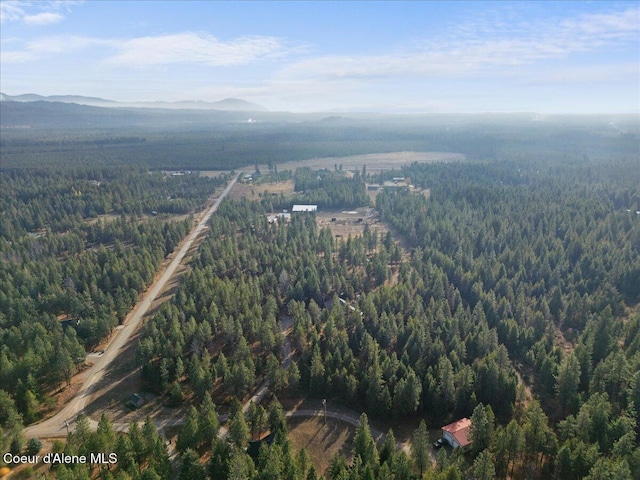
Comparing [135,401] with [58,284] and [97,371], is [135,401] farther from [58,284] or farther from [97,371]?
[58,284]

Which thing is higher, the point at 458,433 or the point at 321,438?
the point at 458,433

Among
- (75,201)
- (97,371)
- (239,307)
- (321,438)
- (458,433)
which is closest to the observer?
(458,433)

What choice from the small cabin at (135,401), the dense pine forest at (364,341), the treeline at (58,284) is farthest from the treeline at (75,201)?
the small cabin at (135,401)

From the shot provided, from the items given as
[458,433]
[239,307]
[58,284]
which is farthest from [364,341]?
[58,284]

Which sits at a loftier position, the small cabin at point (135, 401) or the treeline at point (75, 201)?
the treeline at point (75, 201)

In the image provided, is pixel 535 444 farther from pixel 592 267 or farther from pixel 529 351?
pixel 592 267

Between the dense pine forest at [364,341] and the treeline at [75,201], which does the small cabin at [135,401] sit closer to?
the dense pine forest at [364,341]

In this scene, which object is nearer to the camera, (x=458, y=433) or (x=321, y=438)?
(x=458, y=433)
